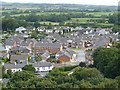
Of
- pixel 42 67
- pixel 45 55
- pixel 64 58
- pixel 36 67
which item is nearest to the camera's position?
pixel 36 67

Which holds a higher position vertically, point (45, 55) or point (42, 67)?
point (42, 67)

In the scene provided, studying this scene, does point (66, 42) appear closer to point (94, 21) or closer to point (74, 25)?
point (74, 25)

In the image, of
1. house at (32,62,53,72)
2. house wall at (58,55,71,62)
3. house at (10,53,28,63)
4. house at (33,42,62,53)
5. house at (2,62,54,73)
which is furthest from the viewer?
house at (33,42,62,53)

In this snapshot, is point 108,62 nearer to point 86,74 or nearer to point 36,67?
point 86,74

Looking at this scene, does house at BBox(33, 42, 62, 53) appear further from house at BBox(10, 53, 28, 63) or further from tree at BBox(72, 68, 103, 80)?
tree at BBox(72, 68, 103, 80)

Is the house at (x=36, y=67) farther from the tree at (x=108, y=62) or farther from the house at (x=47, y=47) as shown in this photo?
the house at (x=47, y=47)

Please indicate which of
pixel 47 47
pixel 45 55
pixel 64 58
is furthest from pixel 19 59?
pixel 47 47

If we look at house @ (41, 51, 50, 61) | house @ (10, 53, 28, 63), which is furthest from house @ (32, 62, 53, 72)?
house @ (41, 51, 50, 61)

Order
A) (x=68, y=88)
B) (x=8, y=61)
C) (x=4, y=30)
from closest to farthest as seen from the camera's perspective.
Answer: (x=68, y=88) → (x=8, y=61) → (x=4, y=30)

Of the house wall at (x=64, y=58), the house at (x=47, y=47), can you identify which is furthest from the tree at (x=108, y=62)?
the house at (x=47, y=47)

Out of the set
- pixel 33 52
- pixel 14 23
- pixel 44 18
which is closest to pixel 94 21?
pixel 44 18

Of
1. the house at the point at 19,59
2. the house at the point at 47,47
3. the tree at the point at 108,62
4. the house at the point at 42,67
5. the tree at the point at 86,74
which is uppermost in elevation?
the tree at the point at 86,74
